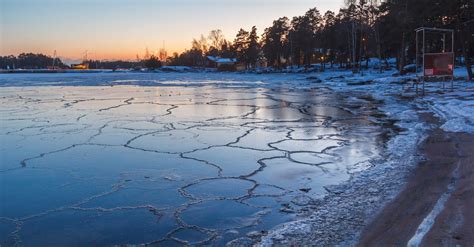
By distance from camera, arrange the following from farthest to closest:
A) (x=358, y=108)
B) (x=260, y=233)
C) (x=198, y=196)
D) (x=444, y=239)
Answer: (x=358, y=108) → (x=198, y=196) → (x=260, y=233) → (x=444, y=239)

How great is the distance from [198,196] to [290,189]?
1.31m

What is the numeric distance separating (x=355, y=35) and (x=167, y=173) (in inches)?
2110

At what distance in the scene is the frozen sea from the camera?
4516 millimetres

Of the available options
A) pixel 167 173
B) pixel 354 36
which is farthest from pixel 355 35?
pixel 167 173

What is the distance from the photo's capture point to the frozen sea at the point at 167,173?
4.52 meters

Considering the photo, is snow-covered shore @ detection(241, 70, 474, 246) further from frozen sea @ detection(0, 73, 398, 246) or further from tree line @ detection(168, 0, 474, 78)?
tree line @ detection(168, 0, 474, 78)

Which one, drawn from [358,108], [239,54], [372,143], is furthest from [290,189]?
[239,54]

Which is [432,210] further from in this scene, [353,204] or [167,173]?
[167,173]

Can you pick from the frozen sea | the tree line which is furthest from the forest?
the frozen sea

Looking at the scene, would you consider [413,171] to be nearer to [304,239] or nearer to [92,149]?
[304,239]

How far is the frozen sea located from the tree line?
62.3 ft

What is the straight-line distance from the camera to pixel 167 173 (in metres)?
6.73

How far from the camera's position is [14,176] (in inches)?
260

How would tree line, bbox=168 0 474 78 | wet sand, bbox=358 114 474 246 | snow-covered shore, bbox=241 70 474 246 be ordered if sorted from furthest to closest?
tree line, bbox=168 0 474 78 < snow-covered shore, bbox=241 70 474 246 < wet sand, bbox=358 114 474 246
